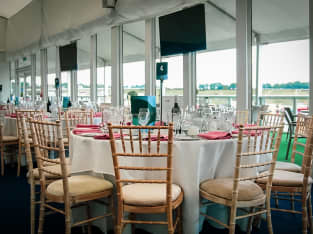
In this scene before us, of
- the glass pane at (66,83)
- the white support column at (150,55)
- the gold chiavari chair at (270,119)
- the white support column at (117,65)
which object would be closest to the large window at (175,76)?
the white support column at (150,55)

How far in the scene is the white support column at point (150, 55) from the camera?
6902mm

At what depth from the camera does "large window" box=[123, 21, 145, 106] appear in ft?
24.2

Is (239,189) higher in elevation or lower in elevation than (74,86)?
lower

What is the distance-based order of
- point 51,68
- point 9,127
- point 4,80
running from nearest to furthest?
1. point 9,127
2. point 51,68
3. point 4,80

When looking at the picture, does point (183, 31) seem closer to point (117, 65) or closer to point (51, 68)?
point (117, 65)

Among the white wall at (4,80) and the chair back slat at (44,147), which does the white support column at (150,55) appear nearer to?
the chair back slat at (44,147)

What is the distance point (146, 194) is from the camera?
81.5 inches

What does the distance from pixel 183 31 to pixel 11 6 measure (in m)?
10.7

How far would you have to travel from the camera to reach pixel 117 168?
203 cm

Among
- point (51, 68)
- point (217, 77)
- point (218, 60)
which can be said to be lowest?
point (217, 77)

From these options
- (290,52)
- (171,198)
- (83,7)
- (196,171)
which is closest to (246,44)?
(290,52)

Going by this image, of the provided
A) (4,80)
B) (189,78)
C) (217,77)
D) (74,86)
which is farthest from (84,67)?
(4,80)

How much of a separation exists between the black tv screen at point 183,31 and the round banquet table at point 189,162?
11.5 feet

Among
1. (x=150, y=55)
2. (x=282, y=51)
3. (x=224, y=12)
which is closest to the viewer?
(x=282, y=51)
